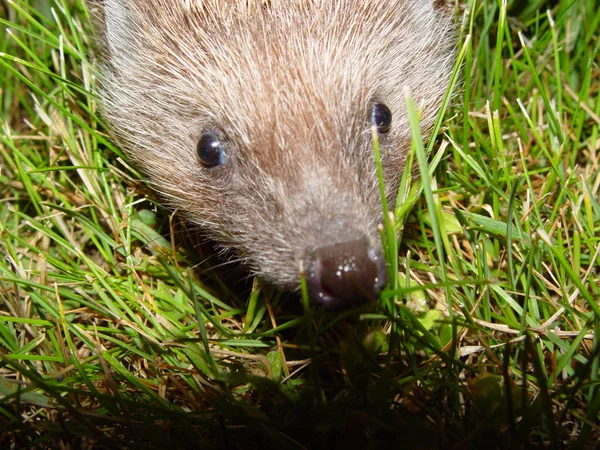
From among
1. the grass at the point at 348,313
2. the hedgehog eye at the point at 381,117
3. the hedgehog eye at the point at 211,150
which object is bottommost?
the grass at the point at 348,313

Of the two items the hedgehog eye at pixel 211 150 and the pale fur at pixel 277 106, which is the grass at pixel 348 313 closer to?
the pale fur at pixel 277 106

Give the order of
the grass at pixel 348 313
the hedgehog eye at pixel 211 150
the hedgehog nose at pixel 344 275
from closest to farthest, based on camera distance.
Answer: the hedgehog nose at pixel 344 275 → the grass at pixel 348 313 → the hedgehog eye at pixel 211 150

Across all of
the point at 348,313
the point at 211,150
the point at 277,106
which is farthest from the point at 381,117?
the point at 348,313

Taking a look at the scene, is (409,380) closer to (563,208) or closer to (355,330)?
(355,330)

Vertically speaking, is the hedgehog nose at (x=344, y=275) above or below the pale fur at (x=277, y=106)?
below

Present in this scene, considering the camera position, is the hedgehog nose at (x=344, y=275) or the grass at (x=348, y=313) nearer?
the hedgehog nose at (x=344, y=275)

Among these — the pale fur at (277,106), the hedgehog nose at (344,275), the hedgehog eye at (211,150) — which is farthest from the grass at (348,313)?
the hedgehog eye at (211,150)
